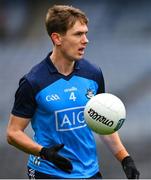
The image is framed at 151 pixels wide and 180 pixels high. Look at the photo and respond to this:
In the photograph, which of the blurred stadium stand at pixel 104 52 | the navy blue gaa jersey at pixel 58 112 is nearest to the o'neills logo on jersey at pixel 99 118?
the navy blue gaa jersey at pixel 58 112

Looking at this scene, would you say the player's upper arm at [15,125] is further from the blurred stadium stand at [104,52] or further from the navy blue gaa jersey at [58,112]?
the blurred stadium stand at [104,52]

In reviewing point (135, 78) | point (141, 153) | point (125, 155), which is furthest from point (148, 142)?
point (125, 155)

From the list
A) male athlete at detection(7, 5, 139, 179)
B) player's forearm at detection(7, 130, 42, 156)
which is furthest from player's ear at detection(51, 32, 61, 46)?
player's forearm at detection(7, 130, 42, 156)

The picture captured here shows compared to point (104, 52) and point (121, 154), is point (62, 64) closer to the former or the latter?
point (121, 154)

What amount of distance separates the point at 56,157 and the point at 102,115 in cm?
34

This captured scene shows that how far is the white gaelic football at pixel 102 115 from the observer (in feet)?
13.7

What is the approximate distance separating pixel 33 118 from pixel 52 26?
53cm

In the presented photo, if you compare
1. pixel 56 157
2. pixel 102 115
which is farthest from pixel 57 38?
pixel 56 157

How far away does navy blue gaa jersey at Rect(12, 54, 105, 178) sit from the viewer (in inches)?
167

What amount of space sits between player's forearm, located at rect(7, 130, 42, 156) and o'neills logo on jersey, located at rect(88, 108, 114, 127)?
0.33 meters

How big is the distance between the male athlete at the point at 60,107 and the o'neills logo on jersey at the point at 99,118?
0.38 ft

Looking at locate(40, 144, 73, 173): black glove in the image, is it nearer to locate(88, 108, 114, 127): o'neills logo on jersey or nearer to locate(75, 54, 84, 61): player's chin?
locate(88, 108, 114, 127): o'neills logo on jersey

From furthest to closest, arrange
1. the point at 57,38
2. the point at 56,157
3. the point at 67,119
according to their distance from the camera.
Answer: the point at 57,38 → the point at 67,119 → the point at 56,157

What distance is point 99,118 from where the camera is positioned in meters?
4.18
